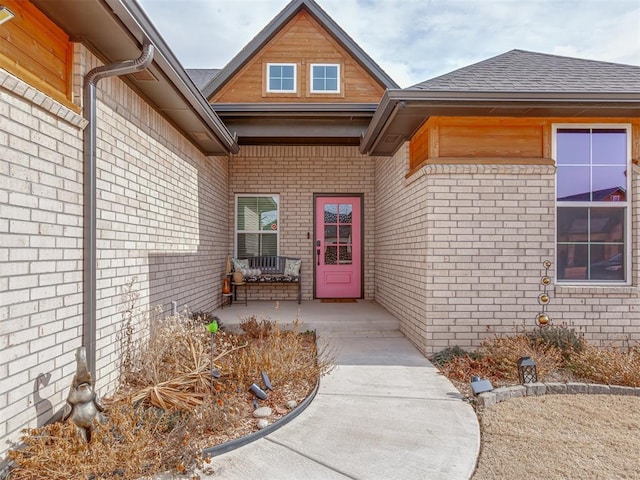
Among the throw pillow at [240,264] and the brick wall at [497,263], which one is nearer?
the brick wall at [497,263]

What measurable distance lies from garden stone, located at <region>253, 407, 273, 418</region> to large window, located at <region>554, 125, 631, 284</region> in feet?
13.0

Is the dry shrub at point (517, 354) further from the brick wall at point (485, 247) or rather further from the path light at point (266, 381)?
the path light at point (266, 381)

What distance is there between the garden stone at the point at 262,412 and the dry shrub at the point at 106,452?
0.56m

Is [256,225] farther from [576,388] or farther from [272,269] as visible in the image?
[576,388]

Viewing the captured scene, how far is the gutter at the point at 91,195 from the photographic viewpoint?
2963mm

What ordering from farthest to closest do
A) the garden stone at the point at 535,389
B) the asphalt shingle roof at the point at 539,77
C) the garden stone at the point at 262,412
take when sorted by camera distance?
the asphalt shingle roof at the point at 539,77 → the garden stone at the point at 535,389 → the garden stone at the point at 262,412

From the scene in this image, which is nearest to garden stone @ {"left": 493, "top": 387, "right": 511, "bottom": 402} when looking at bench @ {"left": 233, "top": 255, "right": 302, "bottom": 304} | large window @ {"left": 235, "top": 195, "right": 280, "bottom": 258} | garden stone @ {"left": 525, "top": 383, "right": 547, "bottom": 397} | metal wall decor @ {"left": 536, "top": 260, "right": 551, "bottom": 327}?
garden stone @ {"left": 525, "top": 383, "right": 547, "bottom": 397}

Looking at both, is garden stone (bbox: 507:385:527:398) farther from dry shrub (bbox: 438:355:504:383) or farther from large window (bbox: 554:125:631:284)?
large window (bbox: 554:125:631:284)

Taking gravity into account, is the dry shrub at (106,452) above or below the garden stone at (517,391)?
above

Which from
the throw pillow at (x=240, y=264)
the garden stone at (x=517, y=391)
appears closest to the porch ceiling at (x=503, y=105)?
the garden stone at (x=517, y=391)

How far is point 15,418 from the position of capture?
2.28 metres

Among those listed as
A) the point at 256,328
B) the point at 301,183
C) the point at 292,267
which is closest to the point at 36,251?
the point at 256,328

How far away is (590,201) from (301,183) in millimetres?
5171

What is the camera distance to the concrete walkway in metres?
2.31
